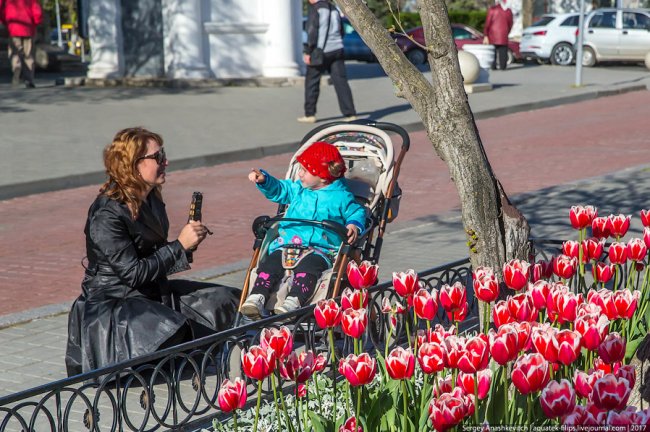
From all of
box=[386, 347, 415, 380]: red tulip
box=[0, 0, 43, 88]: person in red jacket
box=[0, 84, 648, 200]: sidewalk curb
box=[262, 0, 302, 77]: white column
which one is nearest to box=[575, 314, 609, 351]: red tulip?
box=[386, 347, 415, 380]: red tulip

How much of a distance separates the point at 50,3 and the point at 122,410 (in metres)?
64.6

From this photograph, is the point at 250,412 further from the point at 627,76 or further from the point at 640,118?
the point at 627,76

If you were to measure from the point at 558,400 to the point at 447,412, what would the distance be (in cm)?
31

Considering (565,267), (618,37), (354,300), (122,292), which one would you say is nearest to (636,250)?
(565,267)

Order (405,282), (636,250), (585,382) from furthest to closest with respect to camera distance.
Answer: (636,250) < (405,282) < (585,382)

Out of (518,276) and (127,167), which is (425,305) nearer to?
(518,276)

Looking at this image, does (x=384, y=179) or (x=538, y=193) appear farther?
(x=538, y=193)

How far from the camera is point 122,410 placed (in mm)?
4219

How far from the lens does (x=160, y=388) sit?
5695mm

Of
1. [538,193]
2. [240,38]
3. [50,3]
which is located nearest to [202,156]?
[538,193]

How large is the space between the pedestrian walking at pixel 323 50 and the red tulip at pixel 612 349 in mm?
13814

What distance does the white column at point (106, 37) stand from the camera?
939 inches

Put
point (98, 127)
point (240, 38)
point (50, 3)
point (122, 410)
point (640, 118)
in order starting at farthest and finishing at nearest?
point (50, 3), point (240, 38), point (640, 118), point (98, 127), point (122, 410)

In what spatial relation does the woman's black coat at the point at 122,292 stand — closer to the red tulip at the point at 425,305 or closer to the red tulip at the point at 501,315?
the red tulip at the point at 425,305
